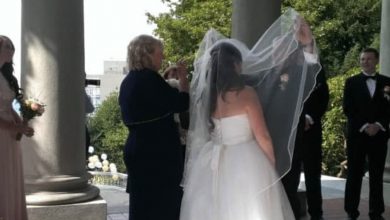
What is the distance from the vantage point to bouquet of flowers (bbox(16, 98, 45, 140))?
4.93 metres

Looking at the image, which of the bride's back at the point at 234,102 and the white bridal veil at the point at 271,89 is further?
the white bridal veil at the point at 271,89

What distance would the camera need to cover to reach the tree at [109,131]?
25953mm

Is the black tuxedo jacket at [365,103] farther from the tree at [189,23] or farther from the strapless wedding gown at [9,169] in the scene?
the tree at [189,23]

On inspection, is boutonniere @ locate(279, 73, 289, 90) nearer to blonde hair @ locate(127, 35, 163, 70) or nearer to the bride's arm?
the bride's arm

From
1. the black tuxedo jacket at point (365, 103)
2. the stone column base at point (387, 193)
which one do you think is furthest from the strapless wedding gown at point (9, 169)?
the stone column base at point (387, 193)

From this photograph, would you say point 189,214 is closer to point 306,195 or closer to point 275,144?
point 275,144

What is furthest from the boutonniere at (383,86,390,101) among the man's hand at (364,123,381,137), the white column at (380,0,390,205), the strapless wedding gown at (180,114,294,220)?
the strapless wedding gown at (180,114,294,220)

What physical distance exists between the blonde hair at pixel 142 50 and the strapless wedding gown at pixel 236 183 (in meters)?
0.72

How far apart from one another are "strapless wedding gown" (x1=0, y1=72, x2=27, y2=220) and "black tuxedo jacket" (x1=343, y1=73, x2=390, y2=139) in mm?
3719

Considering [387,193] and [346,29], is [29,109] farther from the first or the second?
[346,29]

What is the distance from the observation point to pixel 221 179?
166 inches

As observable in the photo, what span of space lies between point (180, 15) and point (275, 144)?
74.9 ft

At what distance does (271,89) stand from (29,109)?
6.82 feet

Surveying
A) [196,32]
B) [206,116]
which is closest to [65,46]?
[206,116]
